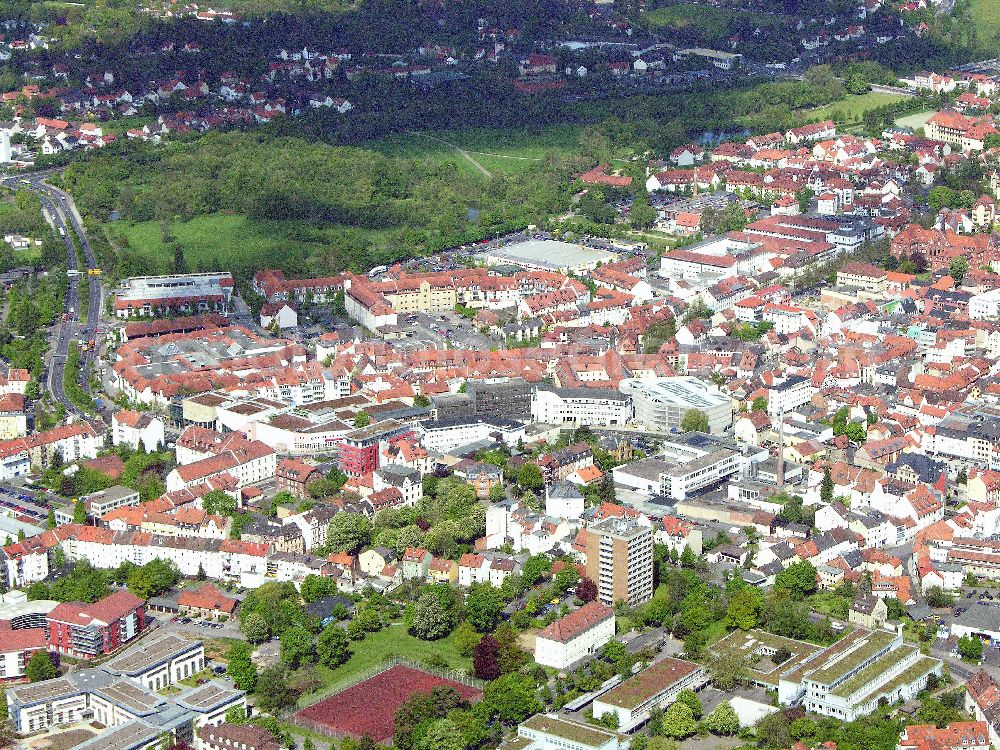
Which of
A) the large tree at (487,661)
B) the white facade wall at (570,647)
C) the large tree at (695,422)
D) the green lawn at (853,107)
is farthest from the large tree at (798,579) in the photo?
the green lawn at (853,107)

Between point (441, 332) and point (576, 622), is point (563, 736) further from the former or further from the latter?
point (441, 332)

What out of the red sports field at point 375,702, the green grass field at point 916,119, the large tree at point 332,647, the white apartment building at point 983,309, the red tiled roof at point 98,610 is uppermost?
the green grass field at point 916,119

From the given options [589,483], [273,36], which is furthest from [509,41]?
[589,483]

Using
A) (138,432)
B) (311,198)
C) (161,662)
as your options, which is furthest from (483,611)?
(311,198)

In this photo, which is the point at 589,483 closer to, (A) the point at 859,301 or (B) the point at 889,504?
(B) the point at 889,504

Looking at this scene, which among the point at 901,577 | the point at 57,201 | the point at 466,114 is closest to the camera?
the point at 901,577

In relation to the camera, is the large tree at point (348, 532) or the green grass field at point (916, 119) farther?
the green grass field at point (916, 119)

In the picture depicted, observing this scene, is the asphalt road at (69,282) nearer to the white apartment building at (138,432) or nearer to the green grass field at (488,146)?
the white apartment building at (138,432)
